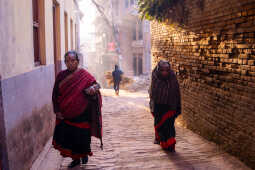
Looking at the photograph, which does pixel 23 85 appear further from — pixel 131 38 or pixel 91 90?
pixel 131 38

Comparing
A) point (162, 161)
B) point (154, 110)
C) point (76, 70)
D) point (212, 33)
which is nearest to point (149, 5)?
point (212, 33)

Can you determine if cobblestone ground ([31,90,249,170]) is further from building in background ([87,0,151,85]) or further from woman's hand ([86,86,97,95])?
building in background ([87,0,151,85])

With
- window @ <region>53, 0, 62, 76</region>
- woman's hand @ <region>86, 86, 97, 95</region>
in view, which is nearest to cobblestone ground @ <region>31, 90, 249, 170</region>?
woman's hand @ <region>86, 86, 97, 95</region>

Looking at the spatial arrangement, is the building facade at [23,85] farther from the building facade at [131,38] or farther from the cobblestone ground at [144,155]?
the building facade at [131,38]

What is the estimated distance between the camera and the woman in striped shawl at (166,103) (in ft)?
16.3

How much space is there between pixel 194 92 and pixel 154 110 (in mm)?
1488

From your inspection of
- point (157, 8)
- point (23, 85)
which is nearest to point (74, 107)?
point (23, 85)

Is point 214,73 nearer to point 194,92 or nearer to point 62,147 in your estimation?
point 194,92

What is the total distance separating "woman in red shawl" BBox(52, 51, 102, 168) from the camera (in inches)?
161

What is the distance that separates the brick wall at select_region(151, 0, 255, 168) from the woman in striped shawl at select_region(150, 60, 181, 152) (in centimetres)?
83

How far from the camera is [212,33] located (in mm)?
5242

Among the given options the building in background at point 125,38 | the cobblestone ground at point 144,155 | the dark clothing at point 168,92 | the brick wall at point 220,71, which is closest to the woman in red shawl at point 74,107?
the cobblestone ground at point 144,155

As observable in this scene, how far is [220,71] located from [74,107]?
2721mm

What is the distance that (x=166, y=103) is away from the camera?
498 cm
